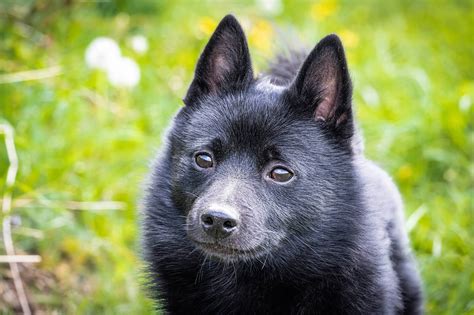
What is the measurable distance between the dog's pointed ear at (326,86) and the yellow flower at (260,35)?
3.38 meters

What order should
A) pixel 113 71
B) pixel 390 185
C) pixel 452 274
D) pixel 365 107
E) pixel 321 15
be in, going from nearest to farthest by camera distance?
1. pixel 390 185
2. pixel 452 274
3. pixel 113 71
4. pixel 365 107
5. pixel 321 15

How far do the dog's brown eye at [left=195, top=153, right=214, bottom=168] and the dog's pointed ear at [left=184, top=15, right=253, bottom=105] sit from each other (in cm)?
43

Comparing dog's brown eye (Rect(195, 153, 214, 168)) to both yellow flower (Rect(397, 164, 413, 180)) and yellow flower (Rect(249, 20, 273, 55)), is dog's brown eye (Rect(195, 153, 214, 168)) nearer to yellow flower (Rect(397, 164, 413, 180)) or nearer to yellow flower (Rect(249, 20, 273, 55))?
yellow flower (Rect(397, 164, 413, 180))

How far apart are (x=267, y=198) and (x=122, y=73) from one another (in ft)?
9.33

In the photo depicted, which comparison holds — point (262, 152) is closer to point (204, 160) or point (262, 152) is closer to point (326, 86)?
point (204, 160)

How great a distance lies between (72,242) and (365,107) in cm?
326

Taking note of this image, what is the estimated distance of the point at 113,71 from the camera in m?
6.23

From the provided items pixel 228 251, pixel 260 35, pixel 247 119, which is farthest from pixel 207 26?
pixel 228 251

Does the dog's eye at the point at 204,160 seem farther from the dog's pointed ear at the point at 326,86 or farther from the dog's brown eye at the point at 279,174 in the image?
the dog's pointed ear at the point at 326,86

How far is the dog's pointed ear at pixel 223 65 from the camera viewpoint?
414cm

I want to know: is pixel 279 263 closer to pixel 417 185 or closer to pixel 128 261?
pixel 128 261

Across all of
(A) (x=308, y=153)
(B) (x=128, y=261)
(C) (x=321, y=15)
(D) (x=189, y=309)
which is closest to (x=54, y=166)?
(B) (x=128, y=261)

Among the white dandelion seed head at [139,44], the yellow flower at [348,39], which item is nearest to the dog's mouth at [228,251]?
the white dandelion seed head at [139,44]

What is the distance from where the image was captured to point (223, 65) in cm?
424
